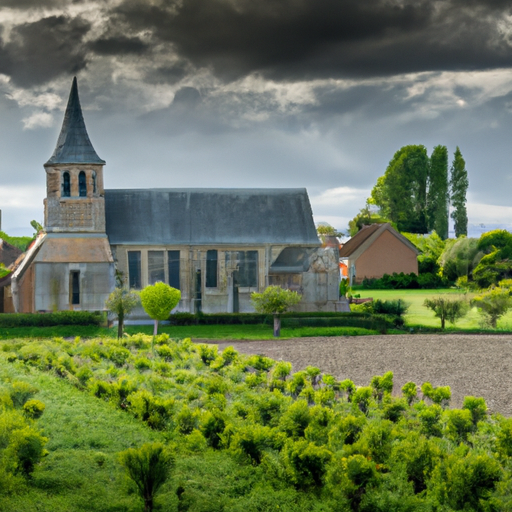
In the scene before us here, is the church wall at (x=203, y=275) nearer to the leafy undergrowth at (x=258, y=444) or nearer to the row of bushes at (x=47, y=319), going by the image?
the row of bushes at (x=47, y=319)

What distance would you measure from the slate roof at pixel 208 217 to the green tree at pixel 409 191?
4263cm

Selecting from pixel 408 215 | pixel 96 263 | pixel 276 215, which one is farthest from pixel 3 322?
pixel 408 215

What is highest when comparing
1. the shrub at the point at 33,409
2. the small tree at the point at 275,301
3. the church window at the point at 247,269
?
the church window at the point at 247,269

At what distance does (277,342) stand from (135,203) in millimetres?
13276

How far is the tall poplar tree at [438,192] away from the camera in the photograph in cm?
7781

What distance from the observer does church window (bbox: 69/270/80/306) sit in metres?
33.6

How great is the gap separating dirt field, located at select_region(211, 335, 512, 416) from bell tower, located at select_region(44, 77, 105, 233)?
37.9 ft

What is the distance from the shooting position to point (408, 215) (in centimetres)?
7838

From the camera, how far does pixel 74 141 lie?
3475 cm

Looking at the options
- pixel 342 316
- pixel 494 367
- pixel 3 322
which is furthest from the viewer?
pixel 342 316

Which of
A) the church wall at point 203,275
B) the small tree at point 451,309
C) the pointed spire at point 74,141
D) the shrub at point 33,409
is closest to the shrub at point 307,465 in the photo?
the shrub at point 33,409

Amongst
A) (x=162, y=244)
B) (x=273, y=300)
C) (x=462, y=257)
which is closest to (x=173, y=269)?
(x=162, y=244)

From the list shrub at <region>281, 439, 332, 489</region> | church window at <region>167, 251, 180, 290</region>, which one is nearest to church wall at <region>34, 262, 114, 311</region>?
church window at <region>167, 251, 180, 290</region>

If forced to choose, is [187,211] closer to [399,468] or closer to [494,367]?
[494,367]
